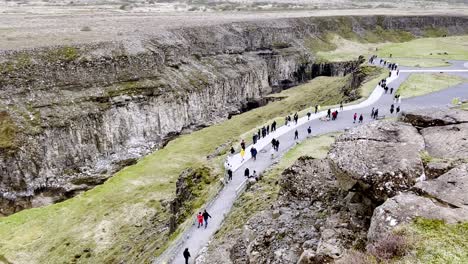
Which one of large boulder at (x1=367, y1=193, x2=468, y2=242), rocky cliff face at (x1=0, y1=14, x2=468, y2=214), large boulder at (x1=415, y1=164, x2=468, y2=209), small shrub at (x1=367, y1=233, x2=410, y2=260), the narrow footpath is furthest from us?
rocky cliff face at (x1=0, y1=14, x2=468, y2=214)

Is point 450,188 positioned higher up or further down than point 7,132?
higher up

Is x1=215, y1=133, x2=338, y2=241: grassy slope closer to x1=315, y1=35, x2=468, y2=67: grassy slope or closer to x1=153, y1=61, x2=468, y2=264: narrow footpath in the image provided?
x1=153, y1=61, x2=468, y2=264: narrow footpath

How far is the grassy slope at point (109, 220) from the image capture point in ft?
120

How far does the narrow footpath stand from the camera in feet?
86.9

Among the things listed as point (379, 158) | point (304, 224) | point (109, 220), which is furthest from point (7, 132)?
point (379, 158)

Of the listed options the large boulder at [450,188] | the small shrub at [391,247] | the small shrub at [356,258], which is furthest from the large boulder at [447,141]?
the small shrub at [356,258]

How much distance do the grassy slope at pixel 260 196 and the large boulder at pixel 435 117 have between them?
9.65 metres

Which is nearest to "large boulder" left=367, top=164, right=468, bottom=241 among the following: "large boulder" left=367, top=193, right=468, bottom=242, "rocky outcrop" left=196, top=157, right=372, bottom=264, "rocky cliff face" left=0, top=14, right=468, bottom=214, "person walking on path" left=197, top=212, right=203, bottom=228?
"large boulder" left=367, top=193, right=468, bottom=242

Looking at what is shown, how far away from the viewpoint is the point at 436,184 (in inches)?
679

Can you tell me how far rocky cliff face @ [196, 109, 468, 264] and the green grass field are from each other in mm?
8897

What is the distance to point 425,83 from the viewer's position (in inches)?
2344

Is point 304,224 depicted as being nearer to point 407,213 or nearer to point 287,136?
point 407,213

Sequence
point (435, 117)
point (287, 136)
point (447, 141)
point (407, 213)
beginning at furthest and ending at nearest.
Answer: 1. point (287, 136)
2. point (435, 117)
3. point (447, 141)
4. point (407, 213)

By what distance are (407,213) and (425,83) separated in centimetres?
4901
